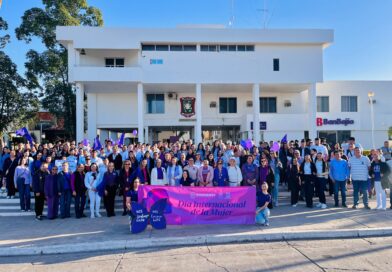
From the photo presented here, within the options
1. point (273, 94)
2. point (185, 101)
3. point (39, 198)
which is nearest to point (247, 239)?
point (39, 198)

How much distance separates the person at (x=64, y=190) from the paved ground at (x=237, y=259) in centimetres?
338

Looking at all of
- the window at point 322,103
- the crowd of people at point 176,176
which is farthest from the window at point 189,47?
the crowd of people at point 176,176

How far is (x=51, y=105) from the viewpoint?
A: 1164 inches

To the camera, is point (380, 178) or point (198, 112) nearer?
point (380, 178)

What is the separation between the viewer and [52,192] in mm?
9836

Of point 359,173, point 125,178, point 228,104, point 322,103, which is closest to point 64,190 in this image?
point 125,178

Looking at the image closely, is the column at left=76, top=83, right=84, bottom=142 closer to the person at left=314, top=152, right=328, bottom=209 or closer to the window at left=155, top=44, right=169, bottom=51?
the window at left=155, top=44, right=169, bottom=51

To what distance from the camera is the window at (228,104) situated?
90.3 feet

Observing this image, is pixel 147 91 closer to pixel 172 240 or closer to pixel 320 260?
pixel 172 240

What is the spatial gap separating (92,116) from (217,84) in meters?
10.6

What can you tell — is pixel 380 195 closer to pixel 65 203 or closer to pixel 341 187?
pixel 341 187

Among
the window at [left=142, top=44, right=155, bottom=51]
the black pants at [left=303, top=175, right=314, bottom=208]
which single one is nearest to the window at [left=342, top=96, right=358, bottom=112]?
the window at [left=142, top=44, right=155, bottom=51]

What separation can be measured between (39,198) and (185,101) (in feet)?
58.7

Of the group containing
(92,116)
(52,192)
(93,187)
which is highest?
(92,116)
